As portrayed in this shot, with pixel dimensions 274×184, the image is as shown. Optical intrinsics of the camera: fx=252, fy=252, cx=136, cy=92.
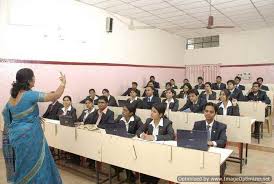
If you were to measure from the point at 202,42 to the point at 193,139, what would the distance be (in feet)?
→ 30.1

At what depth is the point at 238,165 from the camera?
418 centimetres

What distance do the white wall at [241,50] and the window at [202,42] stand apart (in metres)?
0.22

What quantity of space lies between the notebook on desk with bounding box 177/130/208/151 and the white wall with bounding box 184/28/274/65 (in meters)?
8.04

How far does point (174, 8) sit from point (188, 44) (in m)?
4.78

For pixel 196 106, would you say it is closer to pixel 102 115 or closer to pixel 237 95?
pixel 237 95

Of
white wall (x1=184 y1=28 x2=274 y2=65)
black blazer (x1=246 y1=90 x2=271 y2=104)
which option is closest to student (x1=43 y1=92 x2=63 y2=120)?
black blazer (x1=246 y1=90 x2=271 y2=104)

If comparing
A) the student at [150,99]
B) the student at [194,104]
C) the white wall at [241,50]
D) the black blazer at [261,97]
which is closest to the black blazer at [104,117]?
the student at [150,99]

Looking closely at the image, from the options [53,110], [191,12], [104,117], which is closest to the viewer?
[104,117]

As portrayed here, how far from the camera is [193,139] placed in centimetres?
241

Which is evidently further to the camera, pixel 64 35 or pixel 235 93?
pixel 235 93

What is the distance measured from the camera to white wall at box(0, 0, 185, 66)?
5125 millimetres

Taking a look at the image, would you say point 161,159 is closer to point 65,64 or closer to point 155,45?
point 65,64

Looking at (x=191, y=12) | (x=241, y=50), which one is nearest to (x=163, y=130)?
(x=191, y=12)

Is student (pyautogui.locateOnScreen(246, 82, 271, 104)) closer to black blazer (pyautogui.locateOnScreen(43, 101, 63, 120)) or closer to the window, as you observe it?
black blazer (pyautogui.locateOnScreen(43, 101, 63, 120))
